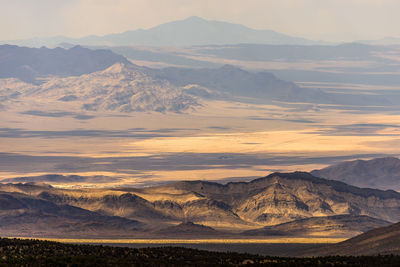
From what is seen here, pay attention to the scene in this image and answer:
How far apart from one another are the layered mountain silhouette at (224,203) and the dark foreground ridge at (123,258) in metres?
79.2

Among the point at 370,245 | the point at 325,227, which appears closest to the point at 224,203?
the point at 325,227

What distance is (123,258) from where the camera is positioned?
67688 millimetres

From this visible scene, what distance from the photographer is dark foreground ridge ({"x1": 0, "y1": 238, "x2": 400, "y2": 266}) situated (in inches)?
2496

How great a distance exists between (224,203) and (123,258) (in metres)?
105

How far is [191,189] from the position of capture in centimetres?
18325

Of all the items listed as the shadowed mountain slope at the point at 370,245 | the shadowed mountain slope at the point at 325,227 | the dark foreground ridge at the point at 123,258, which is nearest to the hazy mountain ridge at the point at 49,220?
the shadowed mountain slope at the point at 325,227

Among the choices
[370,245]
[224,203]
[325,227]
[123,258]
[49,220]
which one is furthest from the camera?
[224,203]

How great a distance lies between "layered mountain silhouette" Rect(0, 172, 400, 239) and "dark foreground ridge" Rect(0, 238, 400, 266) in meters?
79.2

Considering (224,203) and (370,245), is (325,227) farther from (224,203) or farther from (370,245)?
(370,245)

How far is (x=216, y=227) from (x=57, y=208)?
Result: 31.0 m

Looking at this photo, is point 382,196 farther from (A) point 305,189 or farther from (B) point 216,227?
(B) point 216,227

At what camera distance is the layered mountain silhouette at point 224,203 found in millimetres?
162625

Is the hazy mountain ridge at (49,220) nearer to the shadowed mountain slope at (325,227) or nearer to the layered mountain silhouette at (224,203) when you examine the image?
the layered mountain silhouette at (224,203)

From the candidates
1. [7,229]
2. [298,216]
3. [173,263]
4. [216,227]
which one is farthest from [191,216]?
[173,263]
